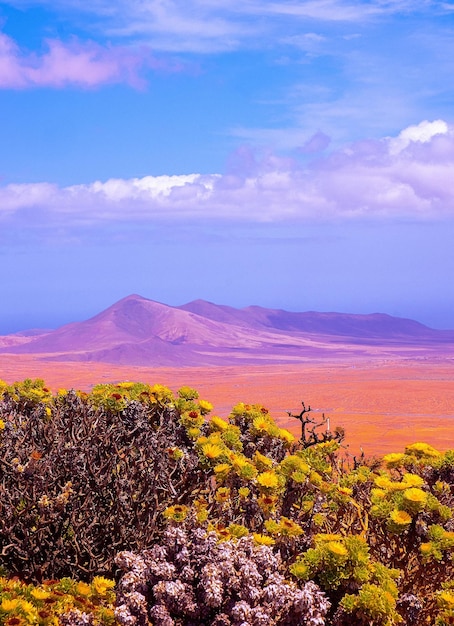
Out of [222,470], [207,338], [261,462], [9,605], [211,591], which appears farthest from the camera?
[207,338]

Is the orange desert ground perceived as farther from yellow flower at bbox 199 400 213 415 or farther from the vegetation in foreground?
the vegetation in foreground

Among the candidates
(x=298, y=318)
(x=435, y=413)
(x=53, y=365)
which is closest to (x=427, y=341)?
(x=298, y=318)

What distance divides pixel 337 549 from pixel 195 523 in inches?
28.3

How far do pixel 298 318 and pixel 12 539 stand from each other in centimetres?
10179

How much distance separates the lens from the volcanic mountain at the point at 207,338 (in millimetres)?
63469

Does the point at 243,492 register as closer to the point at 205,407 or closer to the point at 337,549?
the point at 337,549

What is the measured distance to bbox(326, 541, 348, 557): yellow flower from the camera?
325 centimetres

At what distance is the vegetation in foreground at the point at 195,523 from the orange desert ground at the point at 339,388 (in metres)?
3.92

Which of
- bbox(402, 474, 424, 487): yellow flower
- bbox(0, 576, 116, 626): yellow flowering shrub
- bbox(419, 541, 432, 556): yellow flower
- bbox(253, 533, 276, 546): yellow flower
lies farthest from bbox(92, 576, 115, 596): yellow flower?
bbox(402, 474, 424, 487): yellow flower

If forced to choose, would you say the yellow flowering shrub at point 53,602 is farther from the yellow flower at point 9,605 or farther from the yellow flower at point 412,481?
the yellow flower at point 412,481

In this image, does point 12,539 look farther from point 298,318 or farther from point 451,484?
A: point 298,318

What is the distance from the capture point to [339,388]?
35.7m

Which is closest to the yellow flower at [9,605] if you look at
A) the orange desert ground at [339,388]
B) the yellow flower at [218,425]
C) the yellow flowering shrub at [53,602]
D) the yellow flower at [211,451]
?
the yellow flowering shrub at [53,602]

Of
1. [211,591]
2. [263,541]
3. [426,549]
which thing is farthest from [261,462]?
[211,591]
